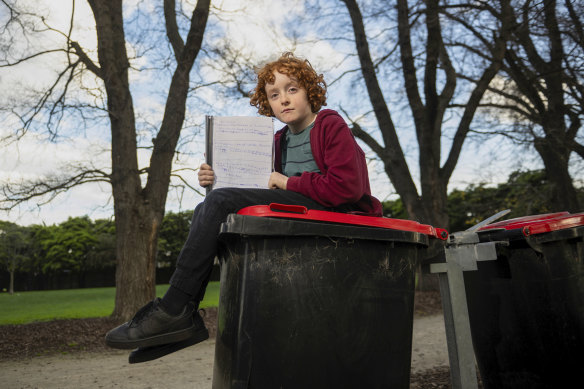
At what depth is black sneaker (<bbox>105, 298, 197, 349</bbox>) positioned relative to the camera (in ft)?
6.02

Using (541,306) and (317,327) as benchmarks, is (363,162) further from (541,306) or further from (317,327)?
(541,306)

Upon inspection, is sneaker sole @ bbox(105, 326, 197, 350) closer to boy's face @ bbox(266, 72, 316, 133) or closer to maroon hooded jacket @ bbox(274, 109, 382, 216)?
maroon hooded jacket @ bbox(274, 109, 382, 216)

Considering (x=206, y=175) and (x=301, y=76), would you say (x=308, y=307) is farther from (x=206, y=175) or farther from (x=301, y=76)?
(x=301, y=76)

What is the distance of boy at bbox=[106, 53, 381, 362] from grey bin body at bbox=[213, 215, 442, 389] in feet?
0.40

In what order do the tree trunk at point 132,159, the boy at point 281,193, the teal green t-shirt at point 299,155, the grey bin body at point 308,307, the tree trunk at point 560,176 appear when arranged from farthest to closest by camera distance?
the tree trunk at point 560,176, the tree trunk at point 132,159, the teal green t-shirt at point 299,155, the boy at point 281,193, the grey bin body at point 308,307

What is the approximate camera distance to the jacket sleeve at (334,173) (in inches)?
78.3

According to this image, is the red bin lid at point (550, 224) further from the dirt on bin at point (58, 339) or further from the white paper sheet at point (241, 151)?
the dirt on bin at point (58, 339)

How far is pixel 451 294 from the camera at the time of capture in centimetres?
239

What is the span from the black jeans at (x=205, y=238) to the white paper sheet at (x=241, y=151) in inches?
10.1

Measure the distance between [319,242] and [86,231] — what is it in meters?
35.1

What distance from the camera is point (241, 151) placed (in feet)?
7.19

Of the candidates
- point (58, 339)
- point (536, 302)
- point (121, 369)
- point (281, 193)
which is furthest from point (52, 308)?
point (536, 302)

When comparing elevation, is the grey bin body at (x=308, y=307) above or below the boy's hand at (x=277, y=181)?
below

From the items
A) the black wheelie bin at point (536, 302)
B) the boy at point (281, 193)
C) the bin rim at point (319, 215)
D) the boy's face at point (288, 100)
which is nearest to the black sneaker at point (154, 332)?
the boy at point (281, 193)
